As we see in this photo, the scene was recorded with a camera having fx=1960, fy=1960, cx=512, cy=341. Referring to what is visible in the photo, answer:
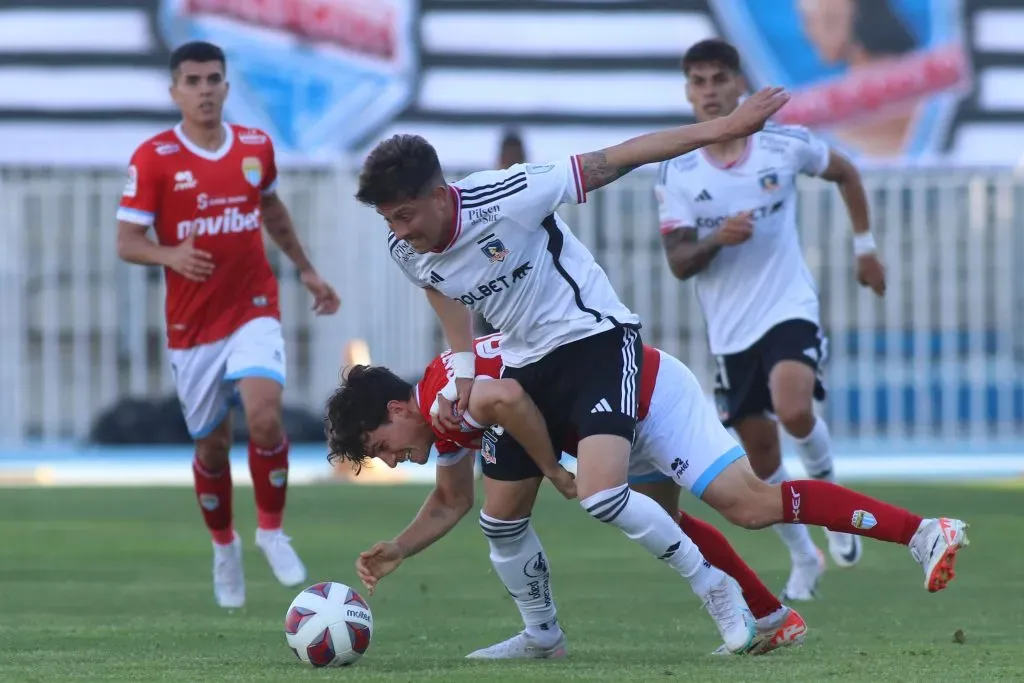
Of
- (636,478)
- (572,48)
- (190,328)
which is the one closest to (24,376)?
(572,48)

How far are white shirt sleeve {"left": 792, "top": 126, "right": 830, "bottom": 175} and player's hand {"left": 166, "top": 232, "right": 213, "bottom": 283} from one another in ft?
8.95

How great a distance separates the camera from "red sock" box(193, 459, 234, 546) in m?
8.98

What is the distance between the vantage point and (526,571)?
22.0 feet

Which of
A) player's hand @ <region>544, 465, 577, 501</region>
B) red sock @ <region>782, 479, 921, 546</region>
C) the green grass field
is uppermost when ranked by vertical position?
player's hand @ <region>544, 465, 577, 501</region>

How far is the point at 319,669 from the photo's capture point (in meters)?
6.25

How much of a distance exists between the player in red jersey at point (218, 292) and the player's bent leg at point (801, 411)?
2.27m

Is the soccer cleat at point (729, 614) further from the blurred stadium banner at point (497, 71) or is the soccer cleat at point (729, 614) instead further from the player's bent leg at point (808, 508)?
the blurred stadium banner at point (497, 71)

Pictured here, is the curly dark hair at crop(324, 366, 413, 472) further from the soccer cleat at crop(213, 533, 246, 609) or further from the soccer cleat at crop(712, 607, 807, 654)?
the soccer cleat at crop(213, 533, 246, 609)

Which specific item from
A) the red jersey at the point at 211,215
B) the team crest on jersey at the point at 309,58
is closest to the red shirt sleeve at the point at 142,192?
the red jersey at the point at 211,215

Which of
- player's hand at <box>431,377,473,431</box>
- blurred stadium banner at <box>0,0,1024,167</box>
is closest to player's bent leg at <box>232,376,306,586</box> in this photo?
player's hand at <box>431,377,473,431</box>

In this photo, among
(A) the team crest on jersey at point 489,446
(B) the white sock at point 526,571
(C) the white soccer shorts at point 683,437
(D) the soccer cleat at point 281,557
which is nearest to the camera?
(C) the white soccer shorts at point 683,437

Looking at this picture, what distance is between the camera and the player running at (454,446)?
20.8 ft

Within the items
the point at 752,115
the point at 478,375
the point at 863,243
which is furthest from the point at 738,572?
the point at 863,243

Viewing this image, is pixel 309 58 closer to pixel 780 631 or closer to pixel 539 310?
pixel 539 310
